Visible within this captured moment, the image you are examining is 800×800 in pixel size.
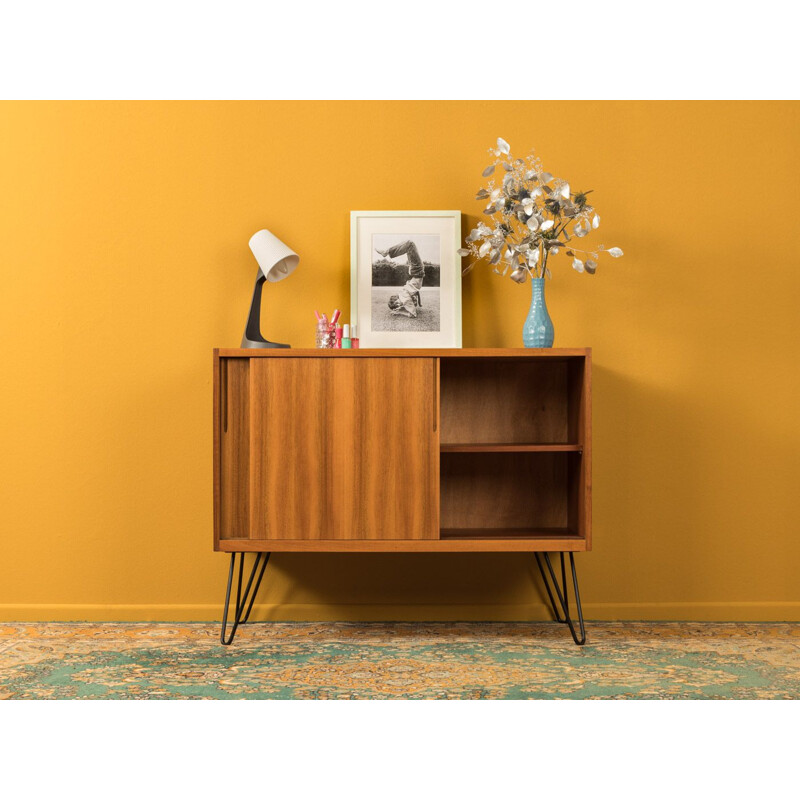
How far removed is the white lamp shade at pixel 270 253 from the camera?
127 inches

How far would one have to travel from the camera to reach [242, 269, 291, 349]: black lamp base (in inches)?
125

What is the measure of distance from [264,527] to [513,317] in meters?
1.42

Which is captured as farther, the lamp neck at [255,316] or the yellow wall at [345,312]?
the yellow wall at [345,312]

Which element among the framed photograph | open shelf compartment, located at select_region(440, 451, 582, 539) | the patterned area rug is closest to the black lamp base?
the framed photograph

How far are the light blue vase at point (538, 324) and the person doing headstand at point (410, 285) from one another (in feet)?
1.65

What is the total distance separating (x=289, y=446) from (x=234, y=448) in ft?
0.74

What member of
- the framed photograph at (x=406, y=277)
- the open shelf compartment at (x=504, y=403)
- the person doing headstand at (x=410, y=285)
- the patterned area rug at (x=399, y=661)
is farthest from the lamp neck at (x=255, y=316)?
the patterned area rug at (x=399, y=661)

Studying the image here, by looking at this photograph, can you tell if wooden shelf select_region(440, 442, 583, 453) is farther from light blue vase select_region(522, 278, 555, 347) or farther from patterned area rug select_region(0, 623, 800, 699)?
patterned area rug select_region(0, 623, 800, 699)

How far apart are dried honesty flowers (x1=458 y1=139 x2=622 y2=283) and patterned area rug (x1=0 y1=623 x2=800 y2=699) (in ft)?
4.91

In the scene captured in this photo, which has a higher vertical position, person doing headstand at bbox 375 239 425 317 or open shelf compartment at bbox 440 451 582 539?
person doing headstand at bbox 375 239 425 317

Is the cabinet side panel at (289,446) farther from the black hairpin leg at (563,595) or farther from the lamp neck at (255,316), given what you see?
A: the black hairpin leg at (563,595)

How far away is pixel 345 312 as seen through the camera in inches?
137

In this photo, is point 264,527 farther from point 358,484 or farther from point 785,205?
point 785,205

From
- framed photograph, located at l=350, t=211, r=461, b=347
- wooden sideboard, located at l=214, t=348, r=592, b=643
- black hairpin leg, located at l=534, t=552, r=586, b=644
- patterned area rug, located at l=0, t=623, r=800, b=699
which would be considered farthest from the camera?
framed photograph, located at l=350, t=211, r=461, b=347
